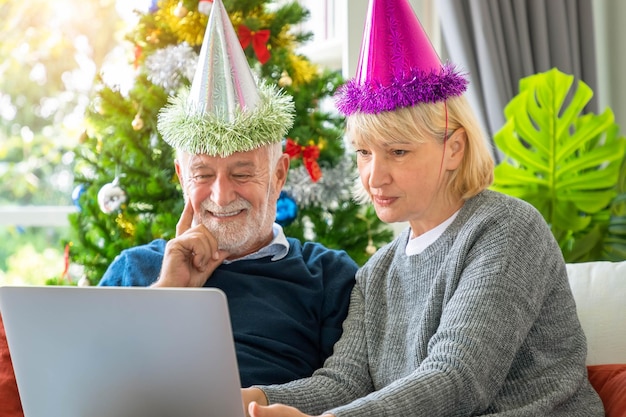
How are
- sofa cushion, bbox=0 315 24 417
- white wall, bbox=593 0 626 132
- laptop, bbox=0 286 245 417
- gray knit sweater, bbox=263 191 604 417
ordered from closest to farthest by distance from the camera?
laptop, bbox=0 286 245 417
gray knit sweater, bbox=263 191 604 417
sofa cushion, bbox=0 315 24 417
white wall, bbox=593 0 626 132

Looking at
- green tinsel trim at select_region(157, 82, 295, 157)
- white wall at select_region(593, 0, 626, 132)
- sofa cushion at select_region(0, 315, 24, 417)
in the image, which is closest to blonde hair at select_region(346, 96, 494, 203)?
green tinsel trim at select_region(157, 82, 295, 157)

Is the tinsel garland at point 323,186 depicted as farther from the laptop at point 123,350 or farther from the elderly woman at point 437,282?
the laptop at point 123,350

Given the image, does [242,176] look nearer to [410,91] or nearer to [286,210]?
[410,91]

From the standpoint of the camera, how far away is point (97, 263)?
2.80 metres

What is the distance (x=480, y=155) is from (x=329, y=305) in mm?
475

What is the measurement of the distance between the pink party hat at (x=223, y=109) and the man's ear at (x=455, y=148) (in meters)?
0.42

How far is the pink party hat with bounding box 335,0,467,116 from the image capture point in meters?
1.71

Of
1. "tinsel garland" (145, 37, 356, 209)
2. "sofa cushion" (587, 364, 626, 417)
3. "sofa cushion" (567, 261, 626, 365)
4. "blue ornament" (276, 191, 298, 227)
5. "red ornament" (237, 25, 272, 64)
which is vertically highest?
"red ornament" (237, 25, 272, 64)

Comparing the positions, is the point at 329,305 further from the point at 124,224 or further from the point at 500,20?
the point at 500,20

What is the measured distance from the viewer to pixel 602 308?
6.22ft

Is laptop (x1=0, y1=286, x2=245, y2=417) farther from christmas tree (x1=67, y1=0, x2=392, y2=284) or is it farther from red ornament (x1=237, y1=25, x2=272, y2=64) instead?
red ornament (x1=237, y1=25, x2=272, y2=64)

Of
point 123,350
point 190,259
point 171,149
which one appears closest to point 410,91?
point 190,259

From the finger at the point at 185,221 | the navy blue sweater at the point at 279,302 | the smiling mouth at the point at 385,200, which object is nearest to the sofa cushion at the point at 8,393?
the navy blue sweater at the point at 279,302

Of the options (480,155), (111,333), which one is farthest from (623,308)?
(111,333)
